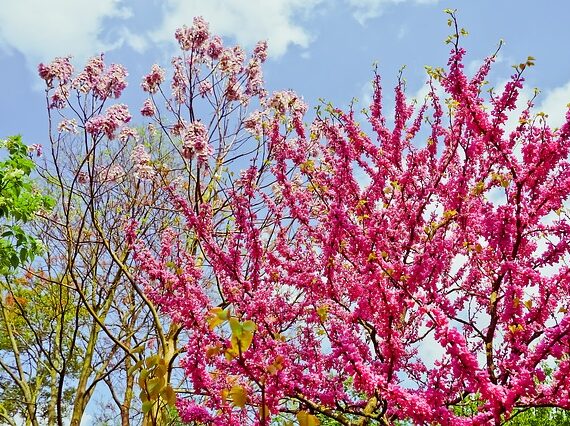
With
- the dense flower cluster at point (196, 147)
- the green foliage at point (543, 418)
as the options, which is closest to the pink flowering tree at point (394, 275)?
the dense flower cluster at point (196, 147)

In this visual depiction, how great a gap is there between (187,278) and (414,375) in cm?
223

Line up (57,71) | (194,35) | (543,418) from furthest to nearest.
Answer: (543,418) < (194,35) < (57,71)

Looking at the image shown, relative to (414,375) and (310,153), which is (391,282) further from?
(310,153)

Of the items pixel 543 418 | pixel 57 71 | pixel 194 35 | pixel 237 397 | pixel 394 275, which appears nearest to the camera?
pixel 237 397

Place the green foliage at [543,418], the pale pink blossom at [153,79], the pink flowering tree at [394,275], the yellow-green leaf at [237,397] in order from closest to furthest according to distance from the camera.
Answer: the yellow-green leaf at [237,397], the pink flowering tree at [394,275], the pale pink blossom at [153,79], the green foliage at [543,418]

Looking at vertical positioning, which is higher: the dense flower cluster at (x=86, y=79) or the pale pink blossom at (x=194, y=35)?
the pale pink blossom at (x=194, y=35)

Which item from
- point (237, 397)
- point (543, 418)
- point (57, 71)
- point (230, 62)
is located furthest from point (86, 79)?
point (543, 418)

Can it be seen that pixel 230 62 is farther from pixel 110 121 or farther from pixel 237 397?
pixel 237 397

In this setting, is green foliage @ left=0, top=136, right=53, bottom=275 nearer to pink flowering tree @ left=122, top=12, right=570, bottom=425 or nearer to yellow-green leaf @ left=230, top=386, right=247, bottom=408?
pink flowering tree @ left=122, top=12, right=570, bottom=425

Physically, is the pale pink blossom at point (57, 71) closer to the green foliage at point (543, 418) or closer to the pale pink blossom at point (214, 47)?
the pale pink blossom at point (214, 47)

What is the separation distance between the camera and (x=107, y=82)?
6523 mm

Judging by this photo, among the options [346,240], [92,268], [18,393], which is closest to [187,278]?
[346,240]

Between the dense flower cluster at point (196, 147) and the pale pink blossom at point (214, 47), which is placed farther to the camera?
the pale pink blossom at point (214, 47)

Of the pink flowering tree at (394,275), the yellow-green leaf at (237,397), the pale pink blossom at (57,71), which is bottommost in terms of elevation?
the yellow-green leaf at (237,397)
